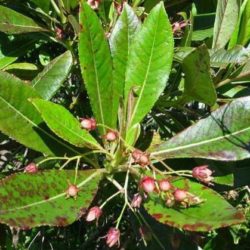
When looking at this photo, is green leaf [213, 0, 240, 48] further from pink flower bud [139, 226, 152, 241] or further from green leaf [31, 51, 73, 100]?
pink flower bud [139, 226, 152, 241]

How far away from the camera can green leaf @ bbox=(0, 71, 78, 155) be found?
1640 mm

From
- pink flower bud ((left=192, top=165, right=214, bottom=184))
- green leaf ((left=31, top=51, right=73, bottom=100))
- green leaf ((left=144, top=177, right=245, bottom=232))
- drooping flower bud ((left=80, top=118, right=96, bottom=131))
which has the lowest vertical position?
pink flower bud ((left=192, top=165, right=214, bottom=184))

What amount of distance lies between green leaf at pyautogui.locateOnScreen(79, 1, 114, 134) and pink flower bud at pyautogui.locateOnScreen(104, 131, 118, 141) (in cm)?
13

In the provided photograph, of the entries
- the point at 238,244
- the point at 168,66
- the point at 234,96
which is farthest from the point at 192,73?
the point at 238,244

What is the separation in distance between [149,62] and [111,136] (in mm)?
270

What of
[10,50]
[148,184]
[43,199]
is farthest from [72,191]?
[10,50]

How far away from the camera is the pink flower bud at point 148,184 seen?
4.90 feet

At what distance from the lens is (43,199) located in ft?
4.92

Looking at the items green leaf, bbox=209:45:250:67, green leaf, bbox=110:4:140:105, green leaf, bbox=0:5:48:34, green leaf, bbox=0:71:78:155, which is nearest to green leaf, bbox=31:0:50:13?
green leaf, bbox=0:5:48:34

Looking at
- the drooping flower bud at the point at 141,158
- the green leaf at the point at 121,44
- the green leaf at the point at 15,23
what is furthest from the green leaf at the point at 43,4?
the drooping flower bud at the point at 141,158

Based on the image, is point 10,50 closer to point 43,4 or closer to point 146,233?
point 43,4

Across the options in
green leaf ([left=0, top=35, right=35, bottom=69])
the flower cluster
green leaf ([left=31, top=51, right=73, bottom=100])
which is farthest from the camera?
green leaf ([left=0, top=35, right=35, bottom=69])

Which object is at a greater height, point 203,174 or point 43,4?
point 43,4

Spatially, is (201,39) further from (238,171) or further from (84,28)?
(84,28)
